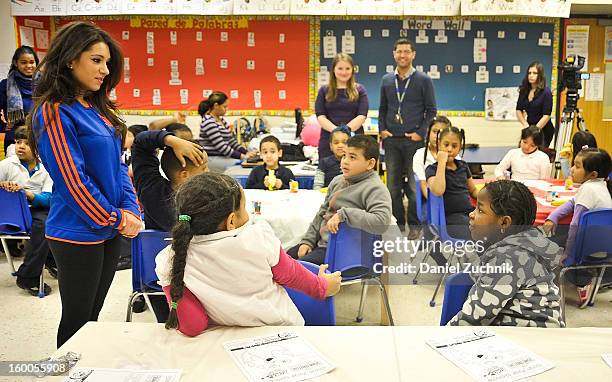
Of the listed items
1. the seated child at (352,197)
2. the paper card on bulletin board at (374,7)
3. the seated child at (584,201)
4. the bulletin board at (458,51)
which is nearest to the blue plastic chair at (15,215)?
the seated child at (352,197)

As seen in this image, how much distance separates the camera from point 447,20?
7.42 meters

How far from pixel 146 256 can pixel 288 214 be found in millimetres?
1057

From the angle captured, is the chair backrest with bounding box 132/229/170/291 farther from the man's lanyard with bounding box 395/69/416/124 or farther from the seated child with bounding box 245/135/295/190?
the man's lanyard with bounding box 395/69/416/124

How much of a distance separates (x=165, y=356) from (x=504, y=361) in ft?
2.77

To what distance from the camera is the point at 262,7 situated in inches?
274

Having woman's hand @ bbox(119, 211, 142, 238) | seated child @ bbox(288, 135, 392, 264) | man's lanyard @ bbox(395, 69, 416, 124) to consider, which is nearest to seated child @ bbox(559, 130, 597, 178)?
man's lanyard @ bbox(395, 69, 416, 124)

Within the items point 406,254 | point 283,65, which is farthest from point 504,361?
point 283,65

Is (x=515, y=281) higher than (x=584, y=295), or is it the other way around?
(x=515, y=281)

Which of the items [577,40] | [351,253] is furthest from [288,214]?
[577,40]

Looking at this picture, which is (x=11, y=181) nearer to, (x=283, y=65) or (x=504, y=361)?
(x=504, y=361)

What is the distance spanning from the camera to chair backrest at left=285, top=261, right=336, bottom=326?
1.91 meters

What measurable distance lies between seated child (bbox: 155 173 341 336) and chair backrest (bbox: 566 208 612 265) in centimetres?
207

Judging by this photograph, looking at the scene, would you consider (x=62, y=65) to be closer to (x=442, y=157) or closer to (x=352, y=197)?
(x=352, y=197)

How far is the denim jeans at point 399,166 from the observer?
16.6 feet
